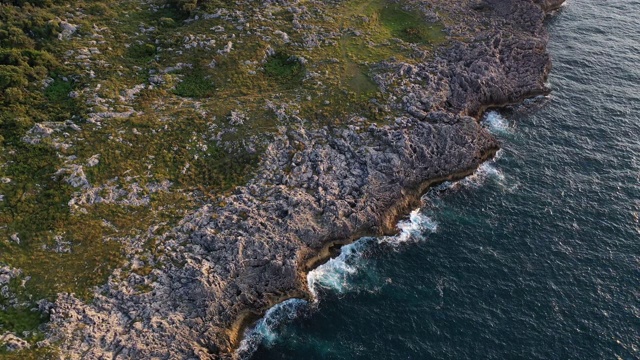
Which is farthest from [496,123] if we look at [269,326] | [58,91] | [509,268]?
[58,91]

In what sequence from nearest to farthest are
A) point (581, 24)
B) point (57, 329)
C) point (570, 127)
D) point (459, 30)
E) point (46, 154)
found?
point (57, 329) < point (46, 154) < point (570, 127) < point (459, 30) < point (581, 24)

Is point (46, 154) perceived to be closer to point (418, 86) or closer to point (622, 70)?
point (418, 86)

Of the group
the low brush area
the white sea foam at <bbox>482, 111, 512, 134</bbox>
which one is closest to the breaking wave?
the white sea foam at <bbox>482, 111, 512, 134</bbox>

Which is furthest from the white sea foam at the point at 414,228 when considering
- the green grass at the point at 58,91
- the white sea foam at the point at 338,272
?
the green grass at the point at 58,91

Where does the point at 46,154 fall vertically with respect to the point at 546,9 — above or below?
below

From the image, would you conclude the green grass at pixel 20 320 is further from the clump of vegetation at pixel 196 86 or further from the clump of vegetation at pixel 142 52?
the clump of vegetation at pixel 142 52

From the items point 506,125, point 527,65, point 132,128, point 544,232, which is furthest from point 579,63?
point 132,128
